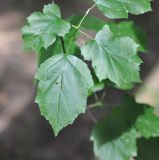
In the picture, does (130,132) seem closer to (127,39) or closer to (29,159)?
(127,39)

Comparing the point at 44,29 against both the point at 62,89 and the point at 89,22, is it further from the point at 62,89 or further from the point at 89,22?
the point at 89,22

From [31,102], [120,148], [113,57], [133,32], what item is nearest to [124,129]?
[120,148]

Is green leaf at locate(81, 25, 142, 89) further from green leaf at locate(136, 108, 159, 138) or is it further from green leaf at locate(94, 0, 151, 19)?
green leaf at locate(136, 108, 159, 138)

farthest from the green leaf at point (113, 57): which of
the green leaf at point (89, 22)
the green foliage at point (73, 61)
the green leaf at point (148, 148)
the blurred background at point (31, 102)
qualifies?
the blurred background at point (31, 102)

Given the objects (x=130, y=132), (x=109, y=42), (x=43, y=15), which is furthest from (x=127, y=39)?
(x=130, y=132)

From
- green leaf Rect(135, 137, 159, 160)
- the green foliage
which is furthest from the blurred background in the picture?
the green foliage

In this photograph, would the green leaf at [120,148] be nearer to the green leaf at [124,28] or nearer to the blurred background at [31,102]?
the green leaf at [124,28]
